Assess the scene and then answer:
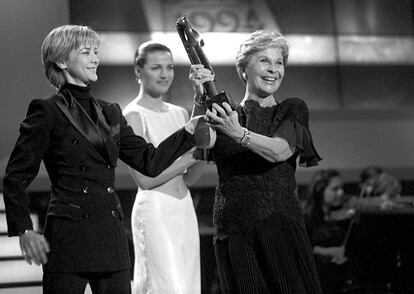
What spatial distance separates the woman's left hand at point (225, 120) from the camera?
2832 mm

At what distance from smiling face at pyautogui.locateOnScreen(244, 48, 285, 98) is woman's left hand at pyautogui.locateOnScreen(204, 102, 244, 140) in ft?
0.92

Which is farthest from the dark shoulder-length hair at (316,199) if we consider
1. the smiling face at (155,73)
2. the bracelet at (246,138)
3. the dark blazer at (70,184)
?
the dark blazer at (70,184)

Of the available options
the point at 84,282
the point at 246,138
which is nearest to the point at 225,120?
the point at 246,138

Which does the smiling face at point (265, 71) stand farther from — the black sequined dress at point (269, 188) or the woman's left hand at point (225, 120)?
the woman's left hand at point (225, 120)

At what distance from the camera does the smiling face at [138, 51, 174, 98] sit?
12.2 ft

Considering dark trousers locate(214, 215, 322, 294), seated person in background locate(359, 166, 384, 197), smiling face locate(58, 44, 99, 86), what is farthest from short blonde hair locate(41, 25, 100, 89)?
seated person in background locate(359, 166, 384, 197)

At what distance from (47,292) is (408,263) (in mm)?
3159

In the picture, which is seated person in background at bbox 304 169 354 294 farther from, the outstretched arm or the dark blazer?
the dark blazer

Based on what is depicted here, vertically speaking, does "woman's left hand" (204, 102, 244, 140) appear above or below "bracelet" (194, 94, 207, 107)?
below

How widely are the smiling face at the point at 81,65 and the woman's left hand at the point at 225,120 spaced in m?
0.39

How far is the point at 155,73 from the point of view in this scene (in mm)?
3727

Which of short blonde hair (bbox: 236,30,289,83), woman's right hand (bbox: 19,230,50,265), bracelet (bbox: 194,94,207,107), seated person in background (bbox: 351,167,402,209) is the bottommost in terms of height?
seated person in background (bbox: 351,167,402,209)

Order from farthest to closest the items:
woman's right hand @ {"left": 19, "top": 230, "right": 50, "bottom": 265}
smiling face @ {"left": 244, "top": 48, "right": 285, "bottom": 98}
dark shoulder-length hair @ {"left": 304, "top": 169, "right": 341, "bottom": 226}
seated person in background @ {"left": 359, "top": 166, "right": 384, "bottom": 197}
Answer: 1. seated person in background @ {"left": 359, "top": 166, "right": 384, "bottom": 197}
2. dark shoulder-length hair @ {"left": 304, "top": 169, "right": 341, "bottom": 226}
3. smiling face @ {"left": 244, "top": 48, "right": 285, "bottom": 98}
4. woman's right hand @ {"left": 19, "top": 230, "right": 50, "bottom": 265}

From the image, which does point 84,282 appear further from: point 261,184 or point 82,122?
point 261,184
